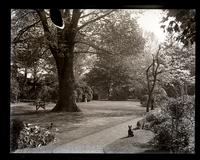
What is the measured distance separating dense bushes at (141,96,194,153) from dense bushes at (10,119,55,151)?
127cm

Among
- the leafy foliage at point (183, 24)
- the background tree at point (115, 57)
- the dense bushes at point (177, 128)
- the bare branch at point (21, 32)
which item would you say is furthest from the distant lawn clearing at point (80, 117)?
the leafy foliage at point (183, 24)

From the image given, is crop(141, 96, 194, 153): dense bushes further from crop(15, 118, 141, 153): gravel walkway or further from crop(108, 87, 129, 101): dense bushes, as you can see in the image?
crop(108, 87, 129, 101): dense bushes

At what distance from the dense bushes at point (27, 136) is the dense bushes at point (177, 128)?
49.9 inches

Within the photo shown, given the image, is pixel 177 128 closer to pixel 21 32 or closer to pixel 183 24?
pixel 183 24

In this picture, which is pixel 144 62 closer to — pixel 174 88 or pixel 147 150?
pixel 174 88

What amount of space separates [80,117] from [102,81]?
52 centimetres

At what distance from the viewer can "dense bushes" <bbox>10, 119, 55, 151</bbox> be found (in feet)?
14.4

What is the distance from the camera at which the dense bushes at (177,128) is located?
4.38 m

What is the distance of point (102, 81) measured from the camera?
182 inches

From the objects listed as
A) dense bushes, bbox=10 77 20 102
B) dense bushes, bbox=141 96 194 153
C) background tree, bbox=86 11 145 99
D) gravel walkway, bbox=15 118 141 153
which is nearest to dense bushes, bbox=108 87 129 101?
background tree, bbox=86 11 145 99

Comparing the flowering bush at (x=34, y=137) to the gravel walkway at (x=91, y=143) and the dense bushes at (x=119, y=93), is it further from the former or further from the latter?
the dense bushes at (x=119, y=93)

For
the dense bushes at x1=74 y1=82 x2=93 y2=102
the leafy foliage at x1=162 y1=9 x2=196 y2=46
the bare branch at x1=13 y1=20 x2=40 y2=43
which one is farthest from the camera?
the dense bushes at x1=74 y1=82 x2=93 y2=102
